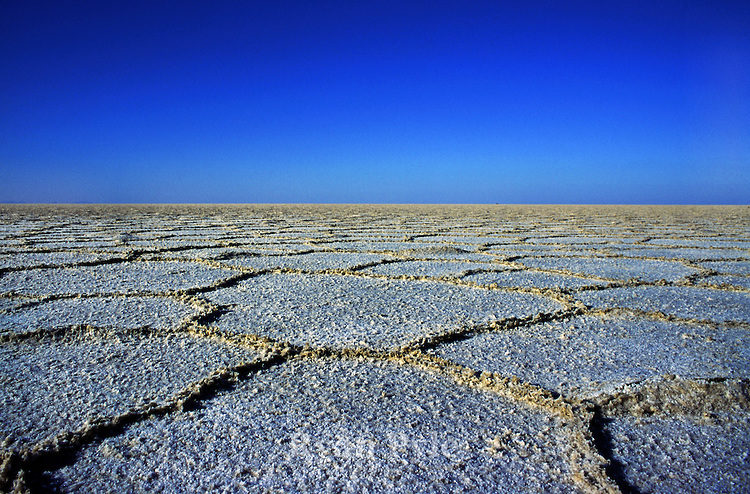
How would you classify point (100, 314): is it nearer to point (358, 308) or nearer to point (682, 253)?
point (358, 308)

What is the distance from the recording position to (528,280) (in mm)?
1957

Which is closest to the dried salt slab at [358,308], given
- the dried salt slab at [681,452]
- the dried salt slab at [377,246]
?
the dried salt slab at [681,452]

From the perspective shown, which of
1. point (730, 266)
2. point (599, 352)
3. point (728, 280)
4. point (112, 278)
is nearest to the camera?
point (599, 352)

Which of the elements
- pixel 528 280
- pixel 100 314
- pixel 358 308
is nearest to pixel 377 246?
pixel 528 280

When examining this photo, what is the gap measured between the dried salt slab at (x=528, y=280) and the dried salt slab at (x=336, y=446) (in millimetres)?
1068

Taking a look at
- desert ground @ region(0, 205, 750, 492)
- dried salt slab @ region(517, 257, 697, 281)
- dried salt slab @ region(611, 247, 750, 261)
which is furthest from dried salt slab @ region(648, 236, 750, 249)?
desert ground @ region(0, 205, 750, 492)

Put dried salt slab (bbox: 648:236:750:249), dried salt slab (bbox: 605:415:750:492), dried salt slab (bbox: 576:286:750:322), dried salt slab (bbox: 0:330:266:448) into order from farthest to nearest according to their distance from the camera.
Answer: dried salt slab (bbox: 648:236:750:249), dried salt slab (bbox: 576:286:750:322), dried salt slab (bbox: 0:330:266:448), dried salt slab (bbox: 605:415:750:492)

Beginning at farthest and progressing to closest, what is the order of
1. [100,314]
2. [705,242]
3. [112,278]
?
1. [705,242]
2. [112,278]
3. [100,314]

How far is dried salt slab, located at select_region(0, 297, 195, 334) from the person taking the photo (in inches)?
49.4

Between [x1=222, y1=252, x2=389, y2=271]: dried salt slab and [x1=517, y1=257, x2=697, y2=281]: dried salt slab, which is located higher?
[x1=222, y1=252, x2=389, y2=271]: dried salt slab

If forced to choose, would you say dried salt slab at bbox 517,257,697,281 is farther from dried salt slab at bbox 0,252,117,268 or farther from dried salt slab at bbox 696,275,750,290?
dried salt slab at bbox 0,252,117,268

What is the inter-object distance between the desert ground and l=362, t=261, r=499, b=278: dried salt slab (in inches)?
9.1

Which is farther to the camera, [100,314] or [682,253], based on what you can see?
[682,253]

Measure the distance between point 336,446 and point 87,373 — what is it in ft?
1.75
